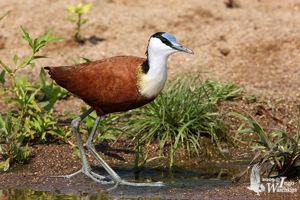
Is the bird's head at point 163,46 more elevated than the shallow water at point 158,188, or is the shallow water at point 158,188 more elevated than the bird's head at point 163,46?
the bird's head at point 163,46

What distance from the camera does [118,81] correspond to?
22.7ft

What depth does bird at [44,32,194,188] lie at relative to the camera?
268 inches

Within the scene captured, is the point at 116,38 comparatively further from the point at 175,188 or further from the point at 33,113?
the point at 175,188

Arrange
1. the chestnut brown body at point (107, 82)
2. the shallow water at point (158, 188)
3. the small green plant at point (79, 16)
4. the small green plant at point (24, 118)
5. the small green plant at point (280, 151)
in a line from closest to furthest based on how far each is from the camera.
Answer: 1. the small green plant at point (280, 151)
2. the shallow water at point (158, 188)
3. the chestnut brown body at point (107, 82)
4. the small green plant at point (24, 118)
5. the small green plant at point (79, 16)

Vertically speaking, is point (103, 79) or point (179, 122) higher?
point (103, 79)

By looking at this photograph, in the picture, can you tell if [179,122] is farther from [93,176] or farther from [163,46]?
[163,46]

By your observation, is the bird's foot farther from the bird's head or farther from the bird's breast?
the bird's head

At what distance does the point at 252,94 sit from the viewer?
30.2 ft

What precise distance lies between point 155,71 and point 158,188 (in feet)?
3.40

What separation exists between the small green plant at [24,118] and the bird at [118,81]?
44cm

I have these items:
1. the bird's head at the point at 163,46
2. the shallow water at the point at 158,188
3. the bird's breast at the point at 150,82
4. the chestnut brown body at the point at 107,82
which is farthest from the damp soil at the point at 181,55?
the bird's head at the point at 163,46

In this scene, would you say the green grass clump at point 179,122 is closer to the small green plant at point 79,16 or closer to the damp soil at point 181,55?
the damp soil at point 181,55

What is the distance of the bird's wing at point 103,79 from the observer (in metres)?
6.87

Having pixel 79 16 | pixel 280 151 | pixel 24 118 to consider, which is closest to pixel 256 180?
pixel 280 151
